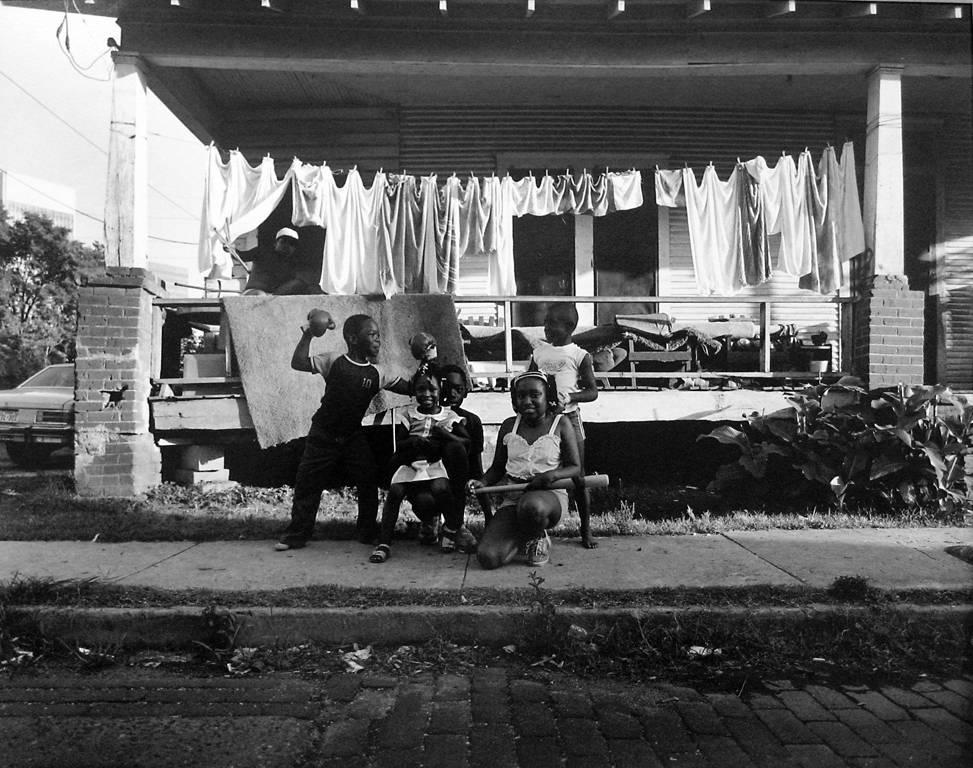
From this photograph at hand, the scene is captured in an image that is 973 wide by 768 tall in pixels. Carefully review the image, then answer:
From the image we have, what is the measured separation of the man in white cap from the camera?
25.9 ft

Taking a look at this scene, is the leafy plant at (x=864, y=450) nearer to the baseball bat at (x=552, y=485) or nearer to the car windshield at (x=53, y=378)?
the baseball bat at (x=552, y=485)

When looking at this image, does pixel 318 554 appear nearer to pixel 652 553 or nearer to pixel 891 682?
pixel 652 553

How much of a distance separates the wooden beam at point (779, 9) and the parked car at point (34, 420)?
8667mm

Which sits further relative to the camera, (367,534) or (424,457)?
(367,534)

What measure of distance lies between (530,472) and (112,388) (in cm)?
429

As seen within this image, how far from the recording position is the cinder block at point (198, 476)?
715cm

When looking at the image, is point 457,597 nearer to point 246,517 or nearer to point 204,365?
point 246,517

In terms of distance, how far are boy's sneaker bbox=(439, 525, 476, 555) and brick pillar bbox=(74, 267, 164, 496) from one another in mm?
3384

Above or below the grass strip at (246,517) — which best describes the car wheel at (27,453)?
above

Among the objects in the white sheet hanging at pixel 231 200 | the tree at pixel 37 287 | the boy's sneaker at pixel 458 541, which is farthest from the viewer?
the white sheet hanging at pixel 231 200

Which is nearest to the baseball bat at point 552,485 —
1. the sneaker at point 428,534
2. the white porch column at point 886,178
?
the sneaker at point 428,534

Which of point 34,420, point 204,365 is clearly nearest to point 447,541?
point 204,365

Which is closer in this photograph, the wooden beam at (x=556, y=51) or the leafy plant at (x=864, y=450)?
the leafy plant at (x=864, y=450)

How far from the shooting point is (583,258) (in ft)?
30.2
